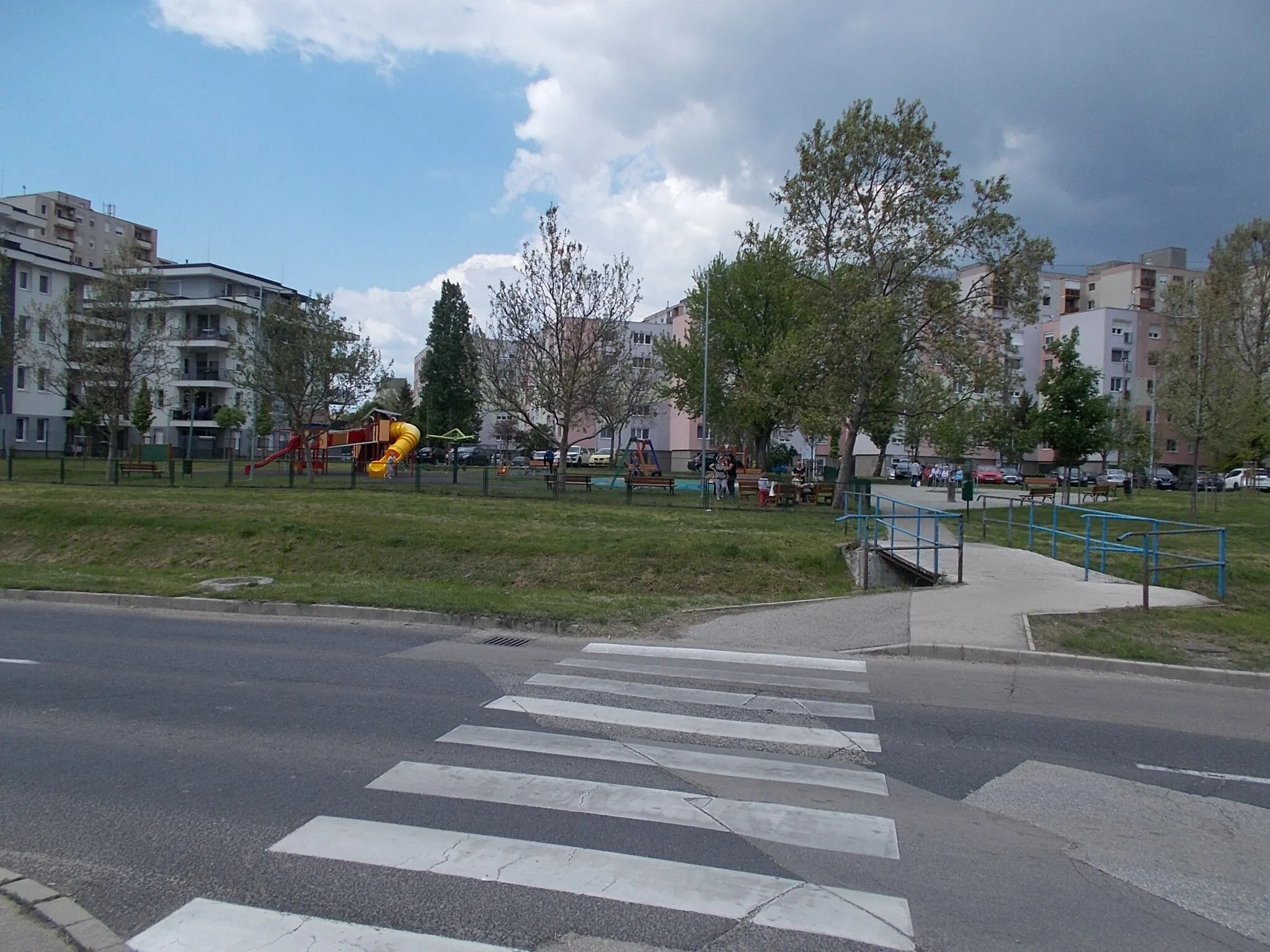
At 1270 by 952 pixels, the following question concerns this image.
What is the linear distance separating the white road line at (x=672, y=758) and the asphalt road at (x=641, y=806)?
0.03m

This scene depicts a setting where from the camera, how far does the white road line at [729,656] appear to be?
9.66 m

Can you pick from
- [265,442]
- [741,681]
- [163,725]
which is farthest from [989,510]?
[265,442]

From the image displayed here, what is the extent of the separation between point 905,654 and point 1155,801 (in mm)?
4625

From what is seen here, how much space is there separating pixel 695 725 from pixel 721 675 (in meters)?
1.96

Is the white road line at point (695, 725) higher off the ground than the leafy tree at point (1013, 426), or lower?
lower

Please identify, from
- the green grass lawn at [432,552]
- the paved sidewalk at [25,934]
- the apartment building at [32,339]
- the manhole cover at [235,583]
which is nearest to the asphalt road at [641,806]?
the paved sidewalk at [25,934]

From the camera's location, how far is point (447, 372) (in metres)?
74.9

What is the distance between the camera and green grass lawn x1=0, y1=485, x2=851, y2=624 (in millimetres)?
13992

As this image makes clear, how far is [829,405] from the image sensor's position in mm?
30844

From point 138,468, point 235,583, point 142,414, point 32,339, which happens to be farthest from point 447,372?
point 235,583

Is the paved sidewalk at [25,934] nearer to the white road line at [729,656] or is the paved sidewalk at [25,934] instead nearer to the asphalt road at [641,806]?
the asphalt road at [641,806]

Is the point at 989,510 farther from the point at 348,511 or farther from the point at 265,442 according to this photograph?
the point at 265,442

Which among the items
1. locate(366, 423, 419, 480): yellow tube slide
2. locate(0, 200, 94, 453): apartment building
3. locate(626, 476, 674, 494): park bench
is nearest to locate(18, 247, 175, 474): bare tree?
locate(366, 423, 419, 480): yellow tube slide

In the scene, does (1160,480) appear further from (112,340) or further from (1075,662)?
(112,340)
